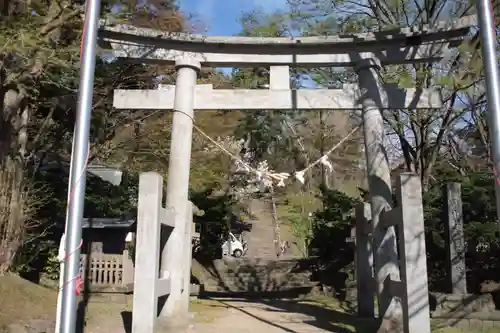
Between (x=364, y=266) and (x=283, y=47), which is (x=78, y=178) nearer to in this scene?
(x=283, y=47)

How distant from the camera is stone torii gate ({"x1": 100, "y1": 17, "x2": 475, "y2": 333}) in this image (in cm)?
782

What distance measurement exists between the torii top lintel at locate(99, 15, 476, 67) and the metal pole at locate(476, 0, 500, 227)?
2805 mm

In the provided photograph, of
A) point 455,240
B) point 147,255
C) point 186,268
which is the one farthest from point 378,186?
point 147,255

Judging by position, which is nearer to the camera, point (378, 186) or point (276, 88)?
point (378, 186)

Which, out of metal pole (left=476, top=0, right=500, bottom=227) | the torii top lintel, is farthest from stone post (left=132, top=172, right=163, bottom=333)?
metal pole (left=476, top=0, right=500, bottom=227)

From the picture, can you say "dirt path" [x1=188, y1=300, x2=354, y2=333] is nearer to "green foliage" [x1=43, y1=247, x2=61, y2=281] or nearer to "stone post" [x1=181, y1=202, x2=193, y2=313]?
"stone post" [x1=181, y1=202, x2=193, y2=313]

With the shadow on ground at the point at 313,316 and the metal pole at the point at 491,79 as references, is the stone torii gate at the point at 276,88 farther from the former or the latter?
the metal pole at the point at 491,79

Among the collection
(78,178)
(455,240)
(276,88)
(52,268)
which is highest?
(276,88)

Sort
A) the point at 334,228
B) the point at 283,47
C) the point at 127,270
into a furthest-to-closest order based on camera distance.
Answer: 1. the point at 334,228
2. the point at 127,270
3. the point at 283,47

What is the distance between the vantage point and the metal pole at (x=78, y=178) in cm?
425

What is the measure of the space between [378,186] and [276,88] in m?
2.50

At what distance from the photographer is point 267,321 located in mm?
8711

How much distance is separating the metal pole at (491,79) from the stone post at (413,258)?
142 cm

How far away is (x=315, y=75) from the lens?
563 inches
